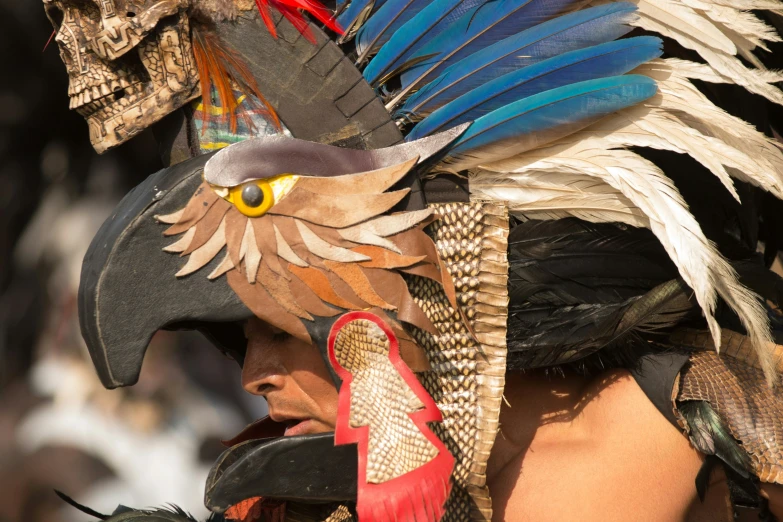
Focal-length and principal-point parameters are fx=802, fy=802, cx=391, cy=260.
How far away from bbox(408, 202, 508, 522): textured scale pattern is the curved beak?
329mm

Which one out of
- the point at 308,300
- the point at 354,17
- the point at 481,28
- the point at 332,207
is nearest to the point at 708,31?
the point at 481,28

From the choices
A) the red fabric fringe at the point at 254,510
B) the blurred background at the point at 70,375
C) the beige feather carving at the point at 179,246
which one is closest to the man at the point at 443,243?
the beige feather carving at the point at 179,246

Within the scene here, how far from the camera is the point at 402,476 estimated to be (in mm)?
1251

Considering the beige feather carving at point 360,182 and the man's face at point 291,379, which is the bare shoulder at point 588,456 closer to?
the man's face at point 291,379

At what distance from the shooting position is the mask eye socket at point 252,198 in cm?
126

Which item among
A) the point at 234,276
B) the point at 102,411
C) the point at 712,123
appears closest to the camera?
the point at 234,276

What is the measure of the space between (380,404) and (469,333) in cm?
20

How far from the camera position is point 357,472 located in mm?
1347

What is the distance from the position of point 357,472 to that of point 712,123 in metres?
0.85

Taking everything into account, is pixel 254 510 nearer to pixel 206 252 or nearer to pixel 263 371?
pixel 263 371

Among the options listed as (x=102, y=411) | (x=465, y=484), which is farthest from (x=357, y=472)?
(x=102, y=411)

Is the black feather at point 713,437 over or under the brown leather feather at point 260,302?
under

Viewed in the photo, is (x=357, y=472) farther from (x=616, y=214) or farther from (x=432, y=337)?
(x=616, y=214)

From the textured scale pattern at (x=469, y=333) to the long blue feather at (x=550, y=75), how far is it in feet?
0.53
